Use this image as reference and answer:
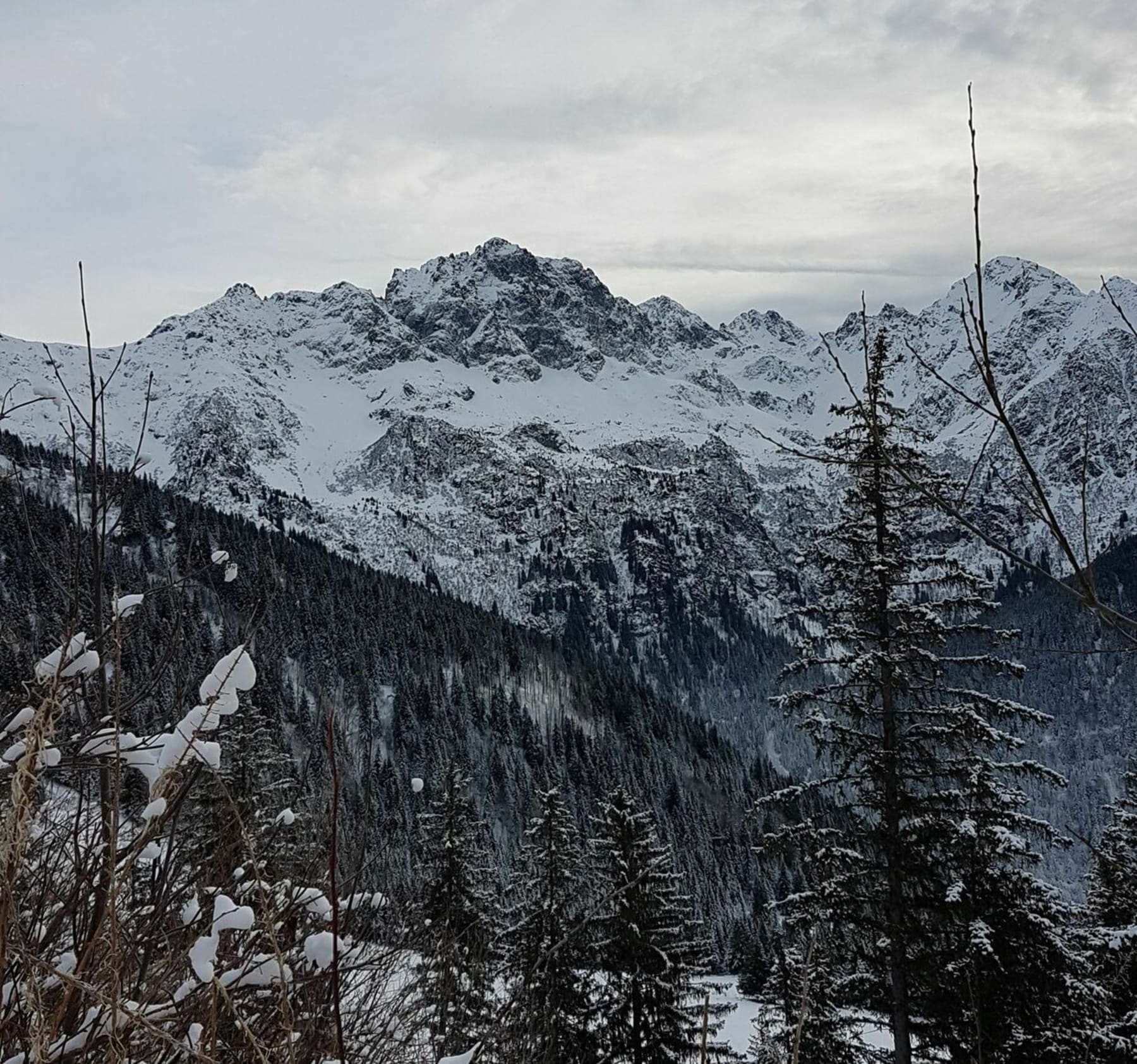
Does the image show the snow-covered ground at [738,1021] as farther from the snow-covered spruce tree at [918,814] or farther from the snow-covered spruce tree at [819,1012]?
the snow-covered spruce tree at [918,814]

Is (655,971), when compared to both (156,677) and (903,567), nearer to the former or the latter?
(903,567)

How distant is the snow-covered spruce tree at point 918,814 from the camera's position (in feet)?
28.0

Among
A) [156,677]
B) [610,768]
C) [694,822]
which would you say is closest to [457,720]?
[610,768]

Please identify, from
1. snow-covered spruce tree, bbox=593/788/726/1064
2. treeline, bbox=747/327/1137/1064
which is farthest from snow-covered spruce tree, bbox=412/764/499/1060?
treeline, bbox=747/327/1137/1064

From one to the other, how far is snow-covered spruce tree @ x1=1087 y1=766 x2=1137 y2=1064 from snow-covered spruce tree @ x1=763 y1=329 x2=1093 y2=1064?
397 millimetres

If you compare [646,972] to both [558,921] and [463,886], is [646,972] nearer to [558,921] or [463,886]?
[558,921]

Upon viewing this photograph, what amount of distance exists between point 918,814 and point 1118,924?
22.9 ft

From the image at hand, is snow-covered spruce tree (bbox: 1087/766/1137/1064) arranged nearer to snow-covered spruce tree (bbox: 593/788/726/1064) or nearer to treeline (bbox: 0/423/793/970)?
snow-covered spruce tree (bbox: 593/788/726/1064)

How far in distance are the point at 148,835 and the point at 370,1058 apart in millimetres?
3179

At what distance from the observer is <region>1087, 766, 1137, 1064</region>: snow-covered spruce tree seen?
750 centimetres

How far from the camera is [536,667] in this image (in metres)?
108

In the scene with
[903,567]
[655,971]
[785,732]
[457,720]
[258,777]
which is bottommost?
[785,732]

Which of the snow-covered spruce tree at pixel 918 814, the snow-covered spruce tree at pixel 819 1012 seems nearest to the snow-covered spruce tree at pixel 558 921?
the snow-covered spruce tree at pixel 819 1012

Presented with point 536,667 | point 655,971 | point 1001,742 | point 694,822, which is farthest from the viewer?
point 536,667
